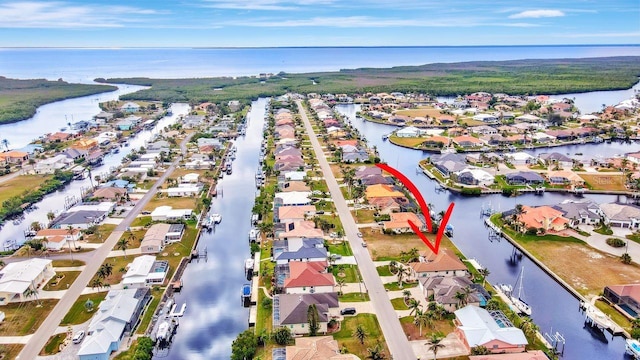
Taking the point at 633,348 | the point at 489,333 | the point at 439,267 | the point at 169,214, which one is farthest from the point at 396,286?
the point at 169,214

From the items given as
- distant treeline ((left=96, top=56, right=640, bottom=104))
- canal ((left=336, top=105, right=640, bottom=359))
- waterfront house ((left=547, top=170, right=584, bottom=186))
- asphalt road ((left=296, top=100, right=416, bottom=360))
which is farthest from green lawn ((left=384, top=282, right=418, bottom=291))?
distant treeline ((left=96, top=56, right=640, bottom=104))

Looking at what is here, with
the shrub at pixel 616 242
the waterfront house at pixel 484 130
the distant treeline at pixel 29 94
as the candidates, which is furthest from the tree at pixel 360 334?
the distant treeline at pixel 29 94

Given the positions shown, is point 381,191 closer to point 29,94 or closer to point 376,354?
point 376,354

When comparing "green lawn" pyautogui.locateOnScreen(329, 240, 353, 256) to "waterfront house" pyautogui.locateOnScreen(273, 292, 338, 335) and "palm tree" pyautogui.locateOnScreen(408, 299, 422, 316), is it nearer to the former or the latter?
"waterfront house" pyautogui.locateOnScreen(273, 292, 338, 335)

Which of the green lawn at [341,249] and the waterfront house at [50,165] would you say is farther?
the waterfront house at [50,165]

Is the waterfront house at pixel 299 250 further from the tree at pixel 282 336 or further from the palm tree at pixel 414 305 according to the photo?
the tree at pixel 282 336

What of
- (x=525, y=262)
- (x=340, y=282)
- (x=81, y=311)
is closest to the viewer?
(x=81, y=311)
